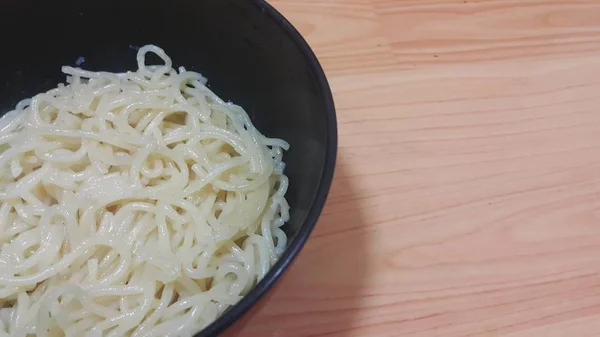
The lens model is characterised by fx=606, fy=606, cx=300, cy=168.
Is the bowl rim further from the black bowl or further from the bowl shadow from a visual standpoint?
the bowl shadow

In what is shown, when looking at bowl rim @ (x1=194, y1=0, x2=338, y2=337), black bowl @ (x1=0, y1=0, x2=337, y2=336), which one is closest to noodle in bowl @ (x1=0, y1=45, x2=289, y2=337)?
black bowl @ (x1=0, y1=0, x2=337, y2=336)

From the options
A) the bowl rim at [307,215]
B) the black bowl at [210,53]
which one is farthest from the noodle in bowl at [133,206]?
the bowl rim at [307,215]

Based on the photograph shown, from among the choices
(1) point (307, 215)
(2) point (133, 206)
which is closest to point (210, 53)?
(2) point (133, 206)

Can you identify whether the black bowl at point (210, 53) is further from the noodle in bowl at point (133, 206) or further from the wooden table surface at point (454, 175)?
the wooden table surface at point (454, 175)

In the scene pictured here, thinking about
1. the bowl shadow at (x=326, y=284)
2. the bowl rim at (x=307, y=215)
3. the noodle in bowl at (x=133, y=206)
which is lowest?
Result: the bowl shadow at (x=326, y=284)

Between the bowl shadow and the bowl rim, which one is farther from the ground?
the bowl rim

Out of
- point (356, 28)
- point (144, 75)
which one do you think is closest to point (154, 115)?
point (144, 75)

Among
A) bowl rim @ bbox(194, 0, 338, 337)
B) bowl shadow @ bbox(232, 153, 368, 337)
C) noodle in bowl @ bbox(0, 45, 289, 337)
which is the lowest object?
bowl shadow @ bbox(232, 153, 368, 337)

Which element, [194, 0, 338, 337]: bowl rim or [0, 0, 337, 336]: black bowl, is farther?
[0, 0, 337, 336]: black bowl
